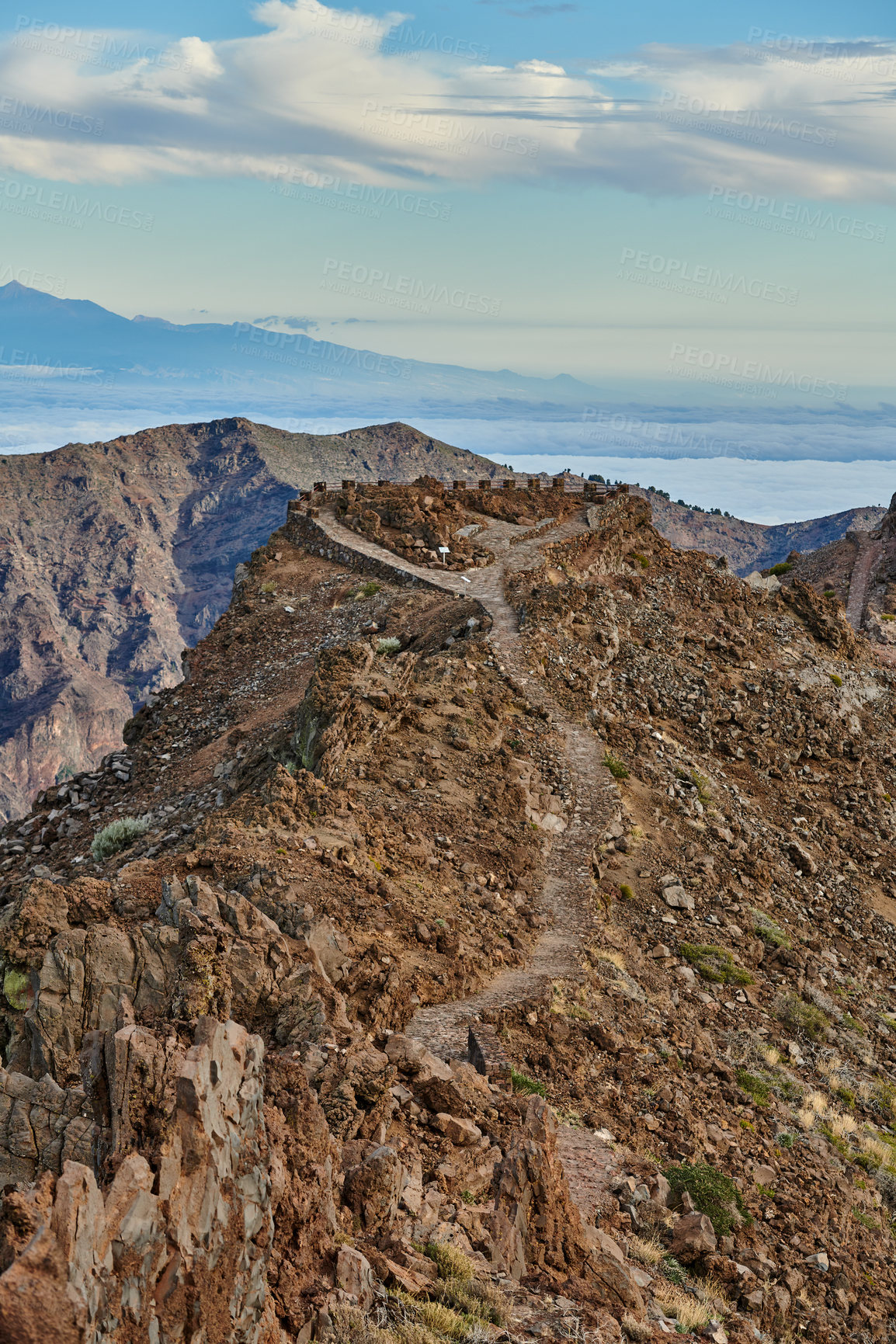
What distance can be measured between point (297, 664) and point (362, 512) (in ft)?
42.3

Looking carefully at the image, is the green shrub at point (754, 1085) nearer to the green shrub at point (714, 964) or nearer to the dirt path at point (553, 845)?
the green shrub at point (714, 964)

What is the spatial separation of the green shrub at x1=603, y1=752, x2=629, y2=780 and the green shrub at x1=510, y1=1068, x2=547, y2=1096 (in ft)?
37.3

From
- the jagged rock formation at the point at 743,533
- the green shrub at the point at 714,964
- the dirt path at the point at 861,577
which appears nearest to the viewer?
the green shrub at the point at 714,964

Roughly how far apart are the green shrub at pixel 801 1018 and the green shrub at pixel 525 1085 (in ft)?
23.9

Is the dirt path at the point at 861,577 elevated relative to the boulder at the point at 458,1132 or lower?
elevated

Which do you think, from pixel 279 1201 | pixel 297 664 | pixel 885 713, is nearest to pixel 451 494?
pixel 297 664

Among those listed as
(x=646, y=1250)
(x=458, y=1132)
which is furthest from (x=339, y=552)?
(x=646, y=1250)

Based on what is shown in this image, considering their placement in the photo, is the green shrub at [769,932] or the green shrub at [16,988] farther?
the green shrub at [769,932]

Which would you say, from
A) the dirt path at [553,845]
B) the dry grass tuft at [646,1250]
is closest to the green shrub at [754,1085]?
the dirt path at [553,845]

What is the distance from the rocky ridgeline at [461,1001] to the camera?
690 centimetres

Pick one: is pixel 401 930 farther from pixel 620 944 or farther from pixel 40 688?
pixel 40 688

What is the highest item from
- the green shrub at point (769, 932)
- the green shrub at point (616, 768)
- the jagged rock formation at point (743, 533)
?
the jagged rock formation at point (743, 533)

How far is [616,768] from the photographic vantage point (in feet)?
76.8

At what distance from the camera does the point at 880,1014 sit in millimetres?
20219
